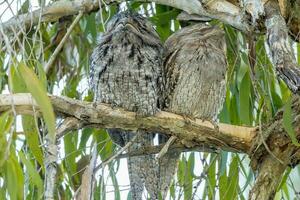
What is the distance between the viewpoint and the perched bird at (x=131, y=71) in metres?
2.51

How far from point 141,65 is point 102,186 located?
486mm

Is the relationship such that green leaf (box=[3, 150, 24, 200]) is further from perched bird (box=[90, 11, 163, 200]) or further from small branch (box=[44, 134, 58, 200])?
perched bird (box=[90, 11, 163, 200])

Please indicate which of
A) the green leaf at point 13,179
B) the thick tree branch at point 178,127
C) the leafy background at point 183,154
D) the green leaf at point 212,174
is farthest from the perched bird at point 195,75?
the green leaf at point 13,179

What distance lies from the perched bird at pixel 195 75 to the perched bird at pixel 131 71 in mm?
89

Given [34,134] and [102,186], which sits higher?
[34,134]

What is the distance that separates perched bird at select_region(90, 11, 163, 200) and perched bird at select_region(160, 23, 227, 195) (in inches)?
3.5

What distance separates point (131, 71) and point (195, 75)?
271mm

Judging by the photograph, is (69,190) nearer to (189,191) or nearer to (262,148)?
(189,191)

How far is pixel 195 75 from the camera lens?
2678mm

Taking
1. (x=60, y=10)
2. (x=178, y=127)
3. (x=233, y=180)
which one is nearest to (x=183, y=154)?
(x=233, y=180)

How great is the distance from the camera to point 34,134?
6.24ft

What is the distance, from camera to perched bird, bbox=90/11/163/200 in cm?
251

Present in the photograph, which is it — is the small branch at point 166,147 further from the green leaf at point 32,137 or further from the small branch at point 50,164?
the small branch at point 50,164

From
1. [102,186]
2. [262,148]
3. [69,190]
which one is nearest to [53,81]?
[69,190]
